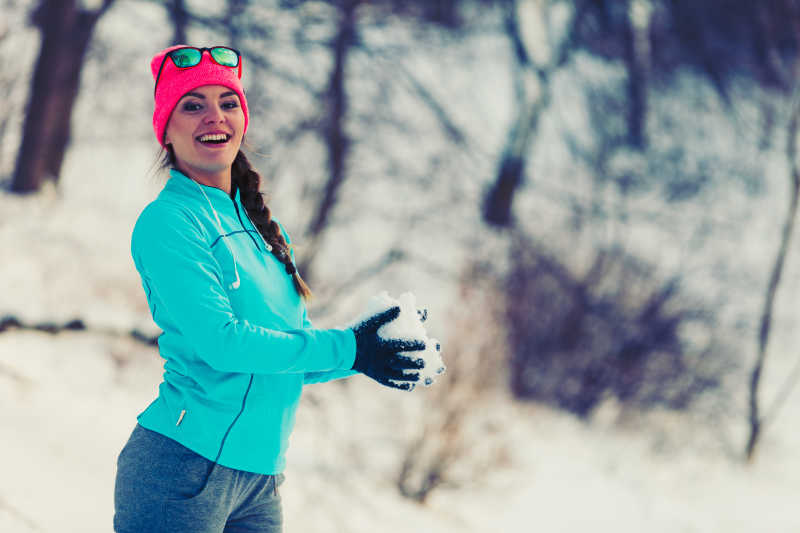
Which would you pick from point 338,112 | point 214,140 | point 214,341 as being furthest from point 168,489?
point 338,112

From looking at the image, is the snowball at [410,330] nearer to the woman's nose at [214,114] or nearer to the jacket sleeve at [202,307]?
the jacket sleeve at [202,307]

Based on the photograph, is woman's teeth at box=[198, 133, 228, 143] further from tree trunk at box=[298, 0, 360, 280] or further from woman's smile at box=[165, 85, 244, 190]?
tree trunk at box=[298, 0, 360, 280]

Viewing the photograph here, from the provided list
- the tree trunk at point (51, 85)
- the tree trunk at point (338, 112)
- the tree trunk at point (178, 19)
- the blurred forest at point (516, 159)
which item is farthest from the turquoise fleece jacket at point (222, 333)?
the tree trunk at point (338, 112)

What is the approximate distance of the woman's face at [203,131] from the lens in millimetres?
1324

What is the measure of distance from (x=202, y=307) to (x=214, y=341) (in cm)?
6

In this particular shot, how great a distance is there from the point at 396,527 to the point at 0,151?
14.4ft

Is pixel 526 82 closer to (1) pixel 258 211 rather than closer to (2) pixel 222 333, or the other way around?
(1) pixel 258 211

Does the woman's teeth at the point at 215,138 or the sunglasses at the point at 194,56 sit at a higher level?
the sunglasses at the point at 194,56

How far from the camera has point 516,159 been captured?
879 cm

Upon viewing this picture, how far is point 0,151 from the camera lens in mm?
5922

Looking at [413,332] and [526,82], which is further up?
[526,82]

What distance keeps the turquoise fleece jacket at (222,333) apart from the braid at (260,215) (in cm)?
3

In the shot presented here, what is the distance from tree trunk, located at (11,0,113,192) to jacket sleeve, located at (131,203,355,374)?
5.48 metres

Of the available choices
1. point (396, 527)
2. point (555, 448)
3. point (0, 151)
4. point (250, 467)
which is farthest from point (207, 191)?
point (555, 448)
